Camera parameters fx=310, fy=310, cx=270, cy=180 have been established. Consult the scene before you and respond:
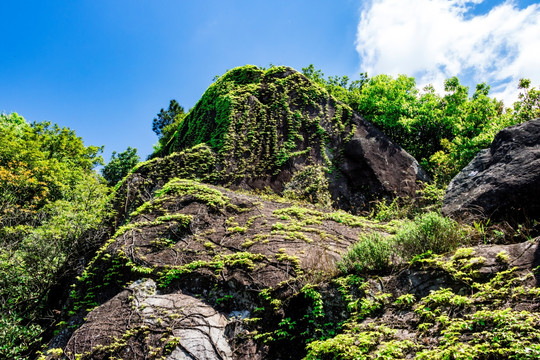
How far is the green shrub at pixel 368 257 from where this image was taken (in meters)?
5.07

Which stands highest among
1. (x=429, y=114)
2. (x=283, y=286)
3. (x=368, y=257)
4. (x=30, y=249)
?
(x=429, y=114)

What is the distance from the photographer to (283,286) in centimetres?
547

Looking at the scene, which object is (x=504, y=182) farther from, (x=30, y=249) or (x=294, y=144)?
(x=30, y=249)

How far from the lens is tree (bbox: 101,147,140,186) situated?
35875 mm

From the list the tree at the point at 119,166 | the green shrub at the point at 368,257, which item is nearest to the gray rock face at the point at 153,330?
the green shrub at the point at 368,257

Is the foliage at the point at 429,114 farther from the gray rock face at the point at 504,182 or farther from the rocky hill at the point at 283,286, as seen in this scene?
the rocky hill at the point at 283,286

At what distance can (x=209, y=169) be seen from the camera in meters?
11.7

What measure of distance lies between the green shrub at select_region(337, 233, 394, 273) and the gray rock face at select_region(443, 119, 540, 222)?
89.9 inches

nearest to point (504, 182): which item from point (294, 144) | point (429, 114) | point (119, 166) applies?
point (294, 144)

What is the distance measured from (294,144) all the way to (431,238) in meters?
8.77

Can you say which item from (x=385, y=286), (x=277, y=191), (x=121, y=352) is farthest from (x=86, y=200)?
(x=385, y=286)

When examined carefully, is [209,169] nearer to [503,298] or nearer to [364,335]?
[364,335]

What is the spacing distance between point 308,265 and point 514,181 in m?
4.32

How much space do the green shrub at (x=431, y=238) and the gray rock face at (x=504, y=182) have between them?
1473 millimetres
